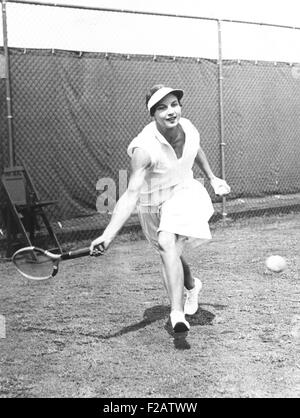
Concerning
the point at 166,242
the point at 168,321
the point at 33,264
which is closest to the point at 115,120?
the point at 33,264

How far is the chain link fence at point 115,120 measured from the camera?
711 centimetres

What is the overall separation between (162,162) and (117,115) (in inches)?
150

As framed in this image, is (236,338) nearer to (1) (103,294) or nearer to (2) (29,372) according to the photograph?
(2) (29,372)

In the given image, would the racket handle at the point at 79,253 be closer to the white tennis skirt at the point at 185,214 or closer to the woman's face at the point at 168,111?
the white tennis skirt at the point at 185,214

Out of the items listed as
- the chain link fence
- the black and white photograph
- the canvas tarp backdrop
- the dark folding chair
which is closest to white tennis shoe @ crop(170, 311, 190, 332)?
the black and white photograph

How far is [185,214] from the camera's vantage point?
4.08 metres

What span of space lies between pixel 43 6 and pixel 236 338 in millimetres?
Answer: 4559

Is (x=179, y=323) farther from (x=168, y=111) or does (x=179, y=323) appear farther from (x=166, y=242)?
A: (x=168, y=111)

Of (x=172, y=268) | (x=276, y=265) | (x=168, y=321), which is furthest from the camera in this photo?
(x=276, y=265)

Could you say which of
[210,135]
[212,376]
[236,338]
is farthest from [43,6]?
[212,376]

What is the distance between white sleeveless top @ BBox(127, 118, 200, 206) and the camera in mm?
4061

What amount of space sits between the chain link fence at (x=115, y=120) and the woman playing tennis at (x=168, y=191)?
9.95 feet

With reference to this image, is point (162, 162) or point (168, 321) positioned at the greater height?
point (162, 162)

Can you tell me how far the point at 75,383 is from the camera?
3.23 m
